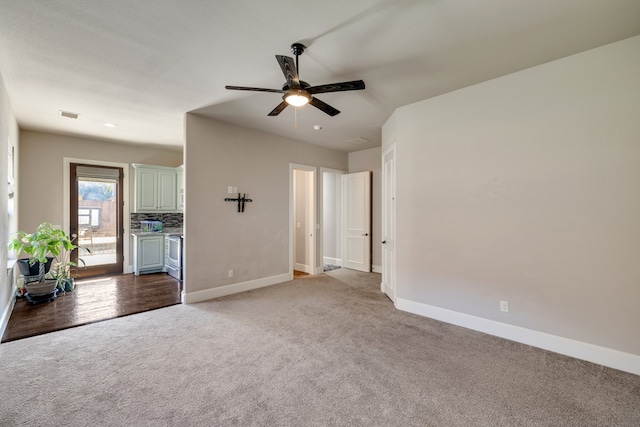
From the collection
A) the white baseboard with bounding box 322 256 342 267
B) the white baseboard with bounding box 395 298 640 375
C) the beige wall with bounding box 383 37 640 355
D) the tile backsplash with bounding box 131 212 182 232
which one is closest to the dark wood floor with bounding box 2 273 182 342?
the tile backsplash with bounding box 131 212 182 232

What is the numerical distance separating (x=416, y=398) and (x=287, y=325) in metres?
1.73

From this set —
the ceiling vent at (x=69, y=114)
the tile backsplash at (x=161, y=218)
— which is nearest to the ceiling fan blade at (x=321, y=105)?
the ceiling vent at (x=69, y=114)

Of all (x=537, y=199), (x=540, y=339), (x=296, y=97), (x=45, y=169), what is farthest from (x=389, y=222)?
(x=45, y=169)

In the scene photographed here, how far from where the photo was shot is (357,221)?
256 inches

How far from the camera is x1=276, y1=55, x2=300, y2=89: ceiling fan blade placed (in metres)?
2.20

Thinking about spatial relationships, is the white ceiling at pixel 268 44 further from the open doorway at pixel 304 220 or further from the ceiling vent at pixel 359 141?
the open doorway at pixel 304 220

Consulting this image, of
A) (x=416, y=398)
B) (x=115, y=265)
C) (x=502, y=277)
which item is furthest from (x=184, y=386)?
(x=115, y=265)

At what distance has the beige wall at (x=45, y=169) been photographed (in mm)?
5148

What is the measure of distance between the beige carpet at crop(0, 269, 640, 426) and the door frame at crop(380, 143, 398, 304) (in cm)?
87

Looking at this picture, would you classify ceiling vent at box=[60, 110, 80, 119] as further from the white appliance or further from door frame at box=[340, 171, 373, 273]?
door frame at box=[340, 171, 373, 273]

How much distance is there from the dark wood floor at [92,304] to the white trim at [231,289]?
301 mm

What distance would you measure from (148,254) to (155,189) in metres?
1.50

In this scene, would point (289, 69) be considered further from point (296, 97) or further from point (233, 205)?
point (233, 205)

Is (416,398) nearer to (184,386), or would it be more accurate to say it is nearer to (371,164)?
(184,386)
